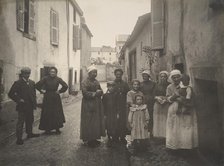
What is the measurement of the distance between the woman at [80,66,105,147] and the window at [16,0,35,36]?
462cm

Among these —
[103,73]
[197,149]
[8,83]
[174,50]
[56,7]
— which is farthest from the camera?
[103,73]

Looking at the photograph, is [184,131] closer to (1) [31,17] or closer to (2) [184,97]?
(2) [184,97]

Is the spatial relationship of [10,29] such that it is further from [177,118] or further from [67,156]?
[177,118]

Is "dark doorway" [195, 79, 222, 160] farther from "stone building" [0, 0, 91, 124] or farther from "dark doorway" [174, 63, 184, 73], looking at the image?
"stone building" [0, 0, 91, 124]

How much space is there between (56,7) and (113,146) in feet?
38.8

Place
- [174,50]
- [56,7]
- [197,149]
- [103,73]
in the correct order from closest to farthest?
1. [197,149]
2. [174,50]
3. [56,7]
4. [103,73]

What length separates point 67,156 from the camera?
5.85 m

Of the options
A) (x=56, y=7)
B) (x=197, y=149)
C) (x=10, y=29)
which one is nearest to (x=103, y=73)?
(x=56, y=7)

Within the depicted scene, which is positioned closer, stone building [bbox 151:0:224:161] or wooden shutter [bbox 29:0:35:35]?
stone building [bbox 151:0:224:161]

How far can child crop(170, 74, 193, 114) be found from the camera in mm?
5508

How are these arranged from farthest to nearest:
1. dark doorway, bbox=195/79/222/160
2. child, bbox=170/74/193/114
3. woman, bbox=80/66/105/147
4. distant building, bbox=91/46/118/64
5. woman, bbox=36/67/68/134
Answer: distant building, bbox=91/46/118/64
woman, bbox=36/67/68/134
woman, bbox=80/66/105/147
dark doorway, bbox=195/79/222/160
child, bbox=170/74/193/114

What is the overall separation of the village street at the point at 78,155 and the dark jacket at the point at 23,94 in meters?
0.81

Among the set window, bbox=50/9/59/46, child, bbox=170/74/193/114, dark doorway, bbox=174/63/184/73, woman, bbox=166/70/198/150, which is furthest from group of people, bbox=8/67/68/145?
window, bbox=50/9/59/46

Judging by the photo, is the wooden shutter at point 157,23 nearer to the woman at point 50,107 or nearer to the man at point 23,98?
the woman at point 50,107
